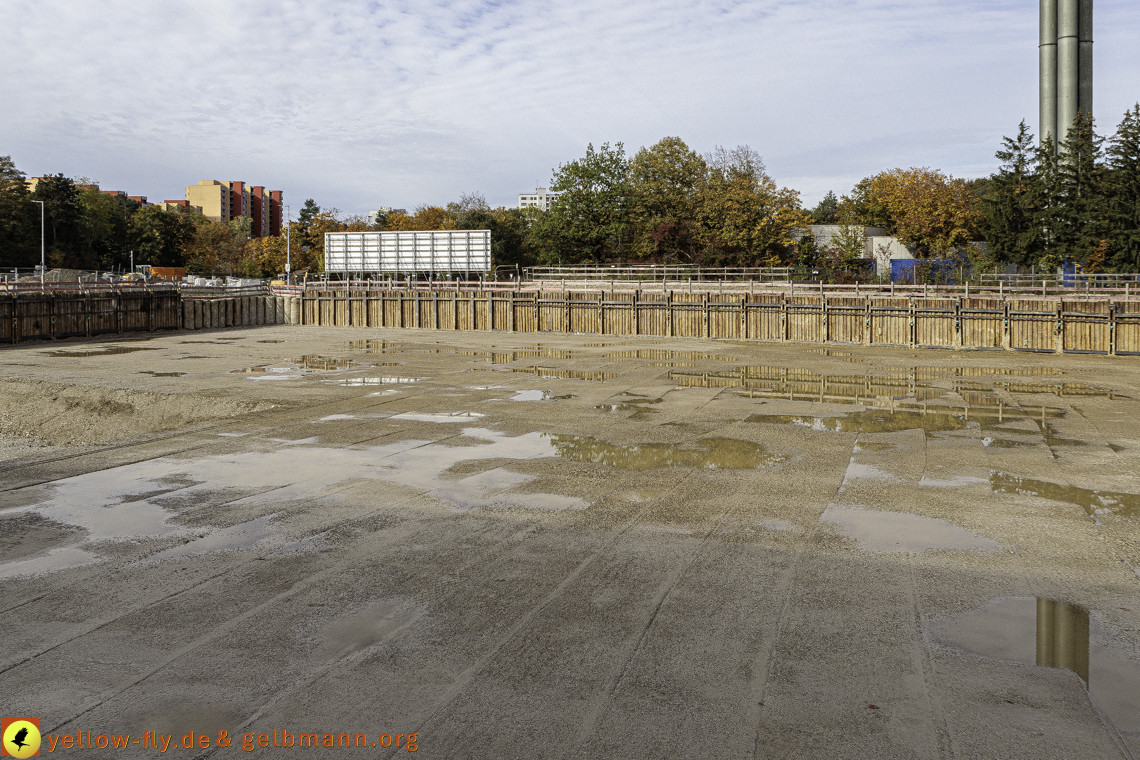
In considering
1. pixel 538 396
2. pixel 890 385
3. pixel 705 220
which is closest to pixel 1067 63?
pixel 705 220

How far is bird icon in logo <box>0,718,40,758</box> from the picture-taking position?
230 inches

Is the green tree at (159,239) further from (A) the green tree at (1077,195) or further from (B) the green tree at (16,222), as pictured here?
(A) the green tree at (1077,195)

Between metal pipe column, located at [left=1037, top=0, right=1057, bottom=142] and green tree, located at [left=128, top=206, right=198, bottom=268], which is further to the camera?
green tree, located at [left=128, top=206, right=198, bottom=268]

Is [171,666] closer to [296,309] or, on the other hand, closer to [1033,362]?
[1033,362]

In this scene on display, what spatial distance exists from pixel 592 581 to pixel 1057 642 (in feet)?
13.8

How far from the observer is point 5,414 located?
23.2 meters

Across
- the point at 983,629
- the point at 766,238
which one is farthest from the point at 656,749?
the point at 766,238

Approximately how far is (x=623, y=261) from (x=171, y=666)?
75.1 m

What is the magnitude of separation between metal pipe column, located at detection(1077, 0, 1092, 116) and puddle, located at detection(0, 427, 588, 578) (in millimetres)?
61586

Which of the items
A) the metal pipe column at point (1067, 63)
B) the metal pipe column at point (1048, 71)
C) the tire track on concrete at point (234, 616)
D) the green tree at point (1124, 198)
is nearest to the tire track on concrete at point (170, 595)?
the tire track on concrete at point (234, 616)

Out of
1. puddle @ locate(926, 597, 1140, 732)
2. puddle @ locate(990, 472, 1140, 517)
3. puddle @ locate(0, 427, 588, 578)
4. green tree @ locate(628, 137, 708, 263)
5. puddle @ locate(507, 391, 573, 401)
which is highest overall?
green tree @ locate(628, 137, 708, 263)

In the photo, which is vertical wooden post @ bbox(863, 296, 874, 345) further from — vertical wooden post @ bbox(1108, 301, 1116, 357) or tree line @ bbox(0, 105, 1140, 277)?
→ tree line @ bbox(0, 105, 1140, 277)

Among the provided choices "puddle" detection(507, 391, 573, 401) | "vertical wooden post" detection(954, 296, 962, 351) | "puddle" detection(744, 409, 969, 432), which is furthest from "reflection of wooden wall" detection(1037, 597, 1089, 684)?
"vertical wooden post" detection(954, 296, 962, 351)

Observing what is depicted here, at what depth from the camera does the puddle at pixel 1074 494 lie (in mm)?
11883
